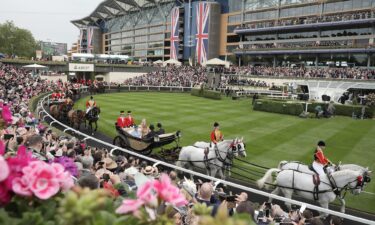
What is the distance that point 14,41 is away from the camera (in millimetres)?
87312

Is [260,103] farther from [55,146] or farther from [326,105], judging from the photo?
[55,146]

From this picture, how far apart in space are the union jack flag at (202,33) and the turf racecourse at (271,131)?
50660 mm

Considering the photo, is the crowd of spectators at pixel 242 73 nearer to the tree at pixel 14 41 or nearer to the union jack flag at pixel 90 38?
the tree at pixel 14 41

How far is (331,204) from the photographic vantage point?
10.2 m

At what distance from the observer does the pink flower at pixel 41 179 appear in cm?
161

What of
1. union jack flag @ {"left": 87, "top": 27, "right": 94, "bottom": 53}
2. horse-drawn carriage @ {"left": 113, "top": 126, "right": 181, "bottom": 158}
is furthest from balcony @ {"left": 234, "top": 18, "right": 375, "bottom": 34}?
union jack flag @ {"left": 87, "top": 27, "right": 94, "bottom": 53}

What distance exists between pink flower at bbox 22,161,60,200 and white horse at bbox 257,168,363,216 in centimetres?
814

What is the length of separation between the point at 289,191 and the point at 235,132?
991cm

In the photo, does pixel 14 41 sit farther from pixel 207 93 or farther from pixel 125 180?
pixel 125 180

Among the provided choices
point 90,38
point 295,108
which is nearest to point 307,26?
point 295,108

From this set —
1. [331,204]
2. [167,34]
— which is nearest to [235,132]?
[331,204]

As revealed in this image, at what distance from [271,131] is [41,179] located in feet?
62.0

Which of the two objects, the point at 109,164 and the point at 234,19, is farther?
the point at 234,19

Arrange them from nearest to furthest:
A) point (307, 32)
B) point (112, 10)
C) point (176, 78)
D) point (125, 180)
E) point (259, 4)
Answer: point (125, 180), point (176, 78), point (307, 32), point (259, 4), point (112, 10)
